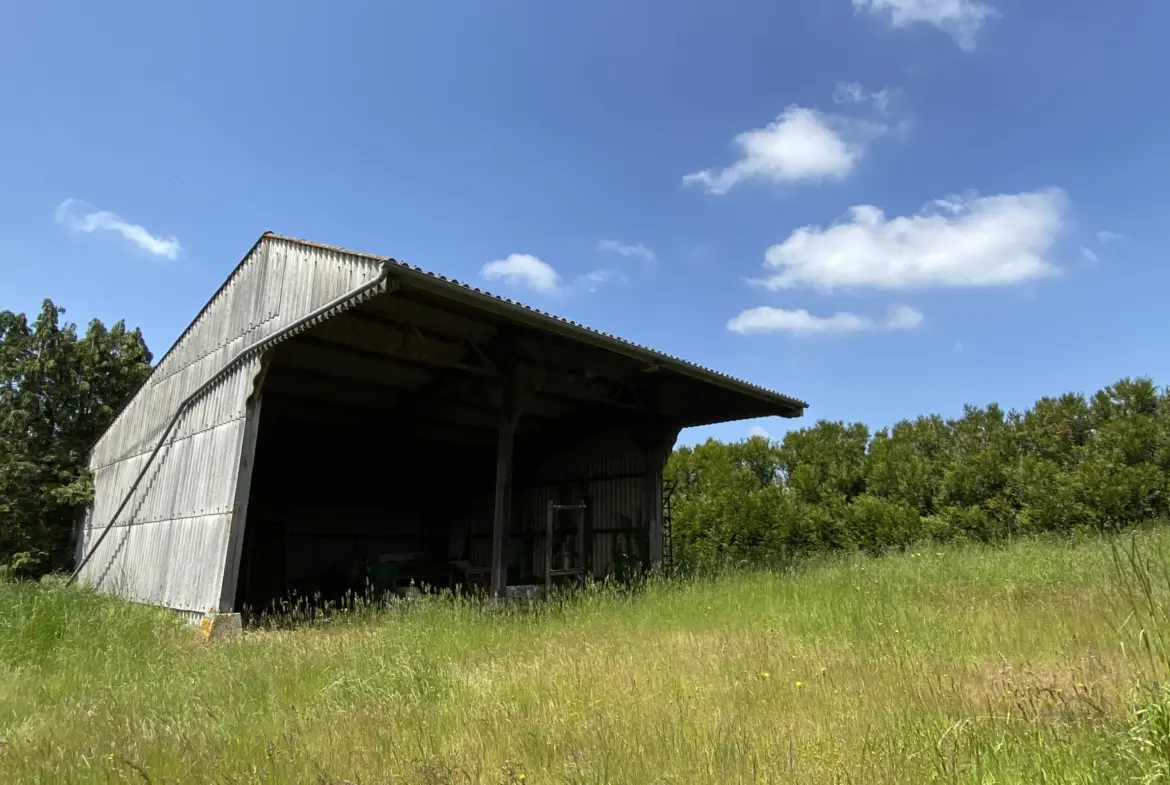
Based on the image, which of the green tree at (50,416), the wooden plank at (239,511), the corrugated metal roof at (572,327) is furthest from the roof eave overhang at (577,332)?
the green tree at (50,416)

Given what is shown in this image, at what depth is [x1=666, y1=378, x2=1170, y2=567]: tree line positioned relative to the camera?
1320 centimetres

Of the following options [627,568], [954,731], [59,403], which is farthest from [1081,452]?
[59,403]

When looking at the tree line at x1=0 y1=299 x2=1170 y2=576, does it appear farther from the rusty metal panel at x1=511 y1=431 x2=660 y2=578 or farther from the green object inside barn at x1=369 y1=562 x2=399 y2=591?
the green object inside barn at x1=369 y1=562 x2=399 y2=591

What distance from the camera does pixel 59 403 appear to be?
20812 mm

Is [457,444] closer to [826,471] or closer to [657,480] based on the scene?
[657,480]

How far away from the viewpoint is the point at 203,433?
1092cm

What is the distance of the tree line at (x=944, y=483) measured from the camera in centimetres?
1320

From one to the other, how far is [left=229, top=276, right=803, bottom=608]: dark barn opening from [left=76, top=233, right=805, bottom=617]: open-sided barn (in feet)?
0.14

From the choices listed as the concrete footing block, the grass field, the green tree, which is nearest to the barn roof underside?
the concrete footing block

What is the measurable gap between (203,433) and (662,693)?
9.35m

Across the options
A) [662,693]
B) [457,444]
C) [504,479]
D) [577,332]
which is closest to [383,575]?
[457,444]

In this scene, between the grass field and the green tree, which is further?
the green tree

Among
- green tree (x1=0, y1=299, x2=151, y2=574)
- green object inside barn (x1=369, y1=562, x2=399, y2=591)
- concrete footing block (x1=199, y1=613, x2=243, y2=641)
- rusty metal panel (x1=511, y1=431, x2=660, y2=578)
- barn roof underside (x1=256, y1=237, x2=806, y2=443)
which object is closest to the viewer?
concrete footing block (x1=199, y1=613, x2=243, y2=641)

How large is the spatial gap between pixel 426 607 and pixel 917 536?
11.4 m
